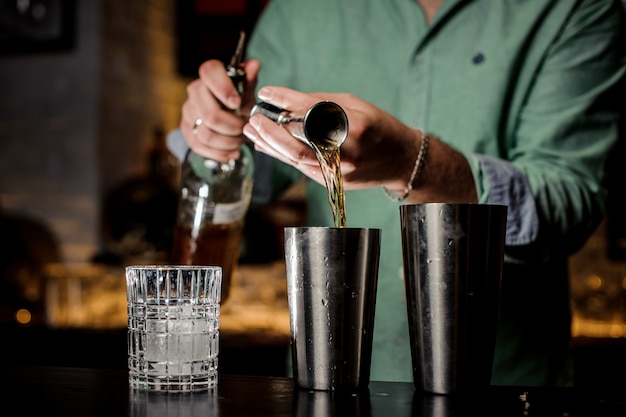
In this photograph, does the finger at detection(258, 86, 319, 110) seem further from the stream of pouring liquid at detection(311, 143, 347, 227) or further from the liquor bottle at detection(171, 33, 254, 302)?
the liquor bottle at detection(171, 33, 254, 302)

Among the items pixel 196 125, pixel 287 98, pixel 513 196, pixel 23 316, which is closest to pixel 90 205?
pixel 23 316

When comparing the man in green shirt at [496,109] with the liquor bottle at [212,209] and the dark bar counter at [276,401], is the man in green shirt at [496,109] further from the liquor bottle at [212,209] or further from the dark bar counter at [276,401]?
the dark bar counter at [276,401]

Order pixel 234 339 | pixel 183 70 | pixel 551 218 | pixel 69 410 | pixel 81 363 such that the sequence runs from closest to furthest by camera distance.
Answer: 1. pixel 69 410
2. pixel 551 218
3. pixel 234 339
4. pixel 81 363
5. pixel 183 70

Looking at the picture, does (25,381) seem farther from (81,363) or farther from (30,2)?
(30,2)

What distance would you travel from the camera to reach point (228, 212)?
1.41 metres

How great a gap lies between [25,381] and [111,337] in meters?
2.24

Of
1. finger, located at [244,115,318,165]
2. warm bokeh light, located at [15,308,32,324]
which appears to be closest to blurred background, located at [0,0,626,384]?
warm bokeh light, located at [15,308,32,324]

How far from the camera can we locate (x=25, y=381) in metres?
0.84

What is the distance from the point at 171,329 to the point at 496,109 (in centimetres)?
86

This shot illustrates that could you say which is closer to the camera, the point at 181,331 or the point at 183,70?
the point at 181,331

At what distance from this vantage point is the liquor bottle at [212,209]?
1.36 meters

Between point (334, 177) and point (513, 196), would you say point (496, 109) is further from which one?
point (334, 177)

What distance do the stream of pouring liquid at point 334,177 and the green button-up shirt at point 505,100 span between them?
0.53 m

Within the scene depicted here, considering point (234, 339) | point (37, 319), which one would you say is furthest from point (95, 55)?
point (234, 339)
